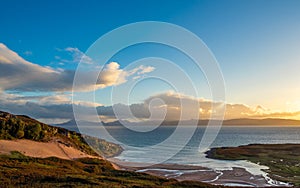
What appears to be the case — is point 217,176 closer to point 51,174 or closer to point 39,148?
point 39,148

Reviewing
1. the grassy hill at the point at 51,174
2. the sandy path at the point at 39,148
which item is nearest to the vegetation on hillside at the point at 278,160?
the grassy hill at the point at 51,174

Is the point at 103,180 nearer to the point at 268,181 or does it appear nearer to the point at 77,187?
the point at 77,187

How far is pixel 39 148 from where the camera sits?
48000 millimetres

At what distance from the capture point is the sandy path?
42.6 metres

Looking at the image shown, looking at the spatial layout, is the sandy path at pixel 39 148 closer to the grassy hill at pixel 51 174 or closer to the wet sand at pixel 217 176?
the grassy hill at pixel 51 174

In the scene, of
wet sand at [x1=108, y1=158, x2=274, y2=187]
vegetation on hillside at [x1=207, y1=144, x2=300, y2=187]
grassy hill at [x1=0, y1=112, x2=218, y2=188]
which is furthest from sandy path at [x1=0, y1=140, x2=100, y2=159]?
vegetation on hillside at [x1=207, y1=144, x2=300, y2=187]

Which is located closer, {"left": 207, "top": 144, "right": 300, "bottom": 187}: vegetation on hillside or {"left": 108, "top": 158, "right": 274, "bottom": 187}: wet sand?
{"left": 108, "top": 158, "right": 274, "bottom": 187}: wet sand

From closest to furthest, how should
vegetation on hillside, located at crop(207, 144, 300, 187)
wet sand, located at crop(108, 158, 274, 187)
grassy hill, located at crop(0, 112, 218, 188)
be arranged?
Result: grassy hill, located at crop(0, 112, 218, 188), wet sand, located at crop(108, 158, 274, 187), vegetation on hillside, located at crop(207, 144, 300, 187)

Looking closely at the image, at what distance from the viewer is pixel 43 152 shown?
46781 mm

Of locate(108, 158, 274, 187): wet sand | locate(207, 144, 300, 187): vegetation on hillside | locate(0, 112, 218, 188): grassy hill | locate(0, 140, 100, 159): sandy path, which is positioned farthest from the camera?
locate(207, 144, 300, 187): vegetation on hillside

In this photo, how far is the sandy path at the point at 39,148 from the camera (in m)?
42.6

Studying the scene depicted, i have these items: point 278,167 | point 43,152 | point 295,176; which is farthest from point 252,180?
point 43,152

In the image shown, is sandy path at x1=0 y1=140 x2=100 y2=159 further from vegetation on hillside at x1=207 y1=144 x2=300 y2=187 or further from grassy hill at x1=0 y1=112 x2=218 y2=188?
vegetation on hillside at x1=207 y1=144 x2=300 y2=187

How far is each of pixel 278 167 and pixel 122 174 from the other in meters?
40.9
